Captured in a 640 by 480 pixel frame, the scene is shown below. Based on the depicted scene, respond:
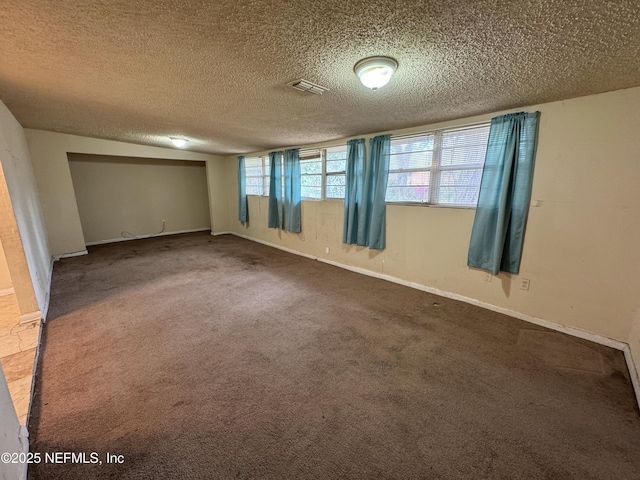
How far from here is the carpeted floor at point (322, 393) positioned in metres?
1.26

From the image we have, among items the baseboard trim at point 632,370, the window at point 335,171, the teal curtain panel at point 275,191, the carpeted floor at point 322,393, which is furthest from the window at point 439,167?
the teal curtain panel at point 275,191

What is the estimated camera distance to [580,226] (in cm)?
226

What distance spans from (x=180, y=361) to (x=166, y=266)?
9.40ft

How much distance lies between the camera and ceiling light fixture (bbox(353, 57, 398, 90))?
1.54 meters

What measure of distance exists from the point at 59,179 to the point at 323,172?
15.8ft

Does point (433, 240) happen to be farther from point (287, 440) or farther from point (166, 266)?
point (166, 266)

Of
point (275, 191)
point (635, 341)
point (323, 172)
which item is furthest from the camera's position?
point (275, 191)

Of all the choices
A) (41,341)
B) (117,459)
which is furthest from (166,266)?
(117,459)

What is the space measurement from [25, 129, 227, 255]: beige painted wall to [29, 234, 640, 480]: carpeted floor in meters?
2.53

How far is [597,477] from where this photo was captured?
1202 millimetres

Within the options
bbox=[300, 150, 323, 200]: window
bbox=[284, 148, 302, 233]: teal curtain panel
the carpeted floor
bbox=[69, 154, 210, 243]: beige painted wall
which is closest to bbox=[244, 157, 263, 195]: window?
bbox=[284, 148, 302, 233]: teal curtain panel

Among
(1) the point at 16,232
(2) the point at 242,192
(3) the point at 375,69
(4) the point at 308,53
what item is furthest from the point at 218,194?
(3) the point at 375,69

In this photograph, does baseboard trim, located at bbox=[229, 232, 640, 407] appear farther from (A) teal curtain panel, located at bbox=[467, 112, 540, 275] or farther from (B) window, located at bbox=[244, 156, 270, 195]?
(B) window, located at bbox=[244, 156, 270, 195]

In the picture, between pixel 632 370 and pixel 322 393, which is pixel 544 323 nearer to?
pixel 632 370
